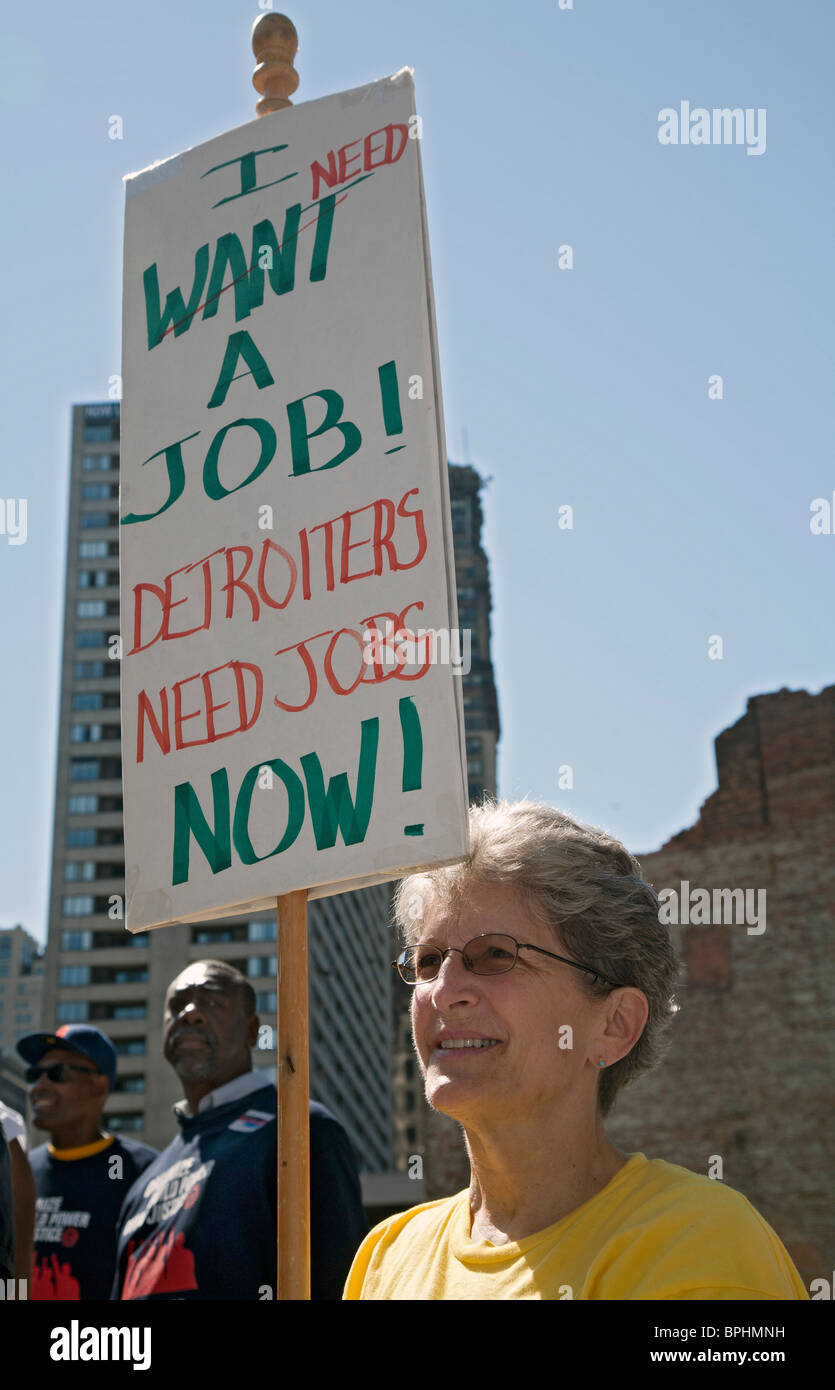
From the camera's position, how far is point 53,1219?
4781 millimetres

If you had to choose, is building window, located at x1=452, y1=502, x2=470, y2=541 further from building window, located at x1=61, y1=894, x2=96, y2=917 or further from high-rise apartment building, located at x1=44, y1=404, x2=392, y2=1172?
building window, located at x1=61, y1=894, x2=96, y2=917

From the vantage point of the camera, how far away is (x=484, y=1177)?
2266 mm

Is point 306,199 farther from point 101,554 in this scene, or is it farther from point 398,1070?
point 398,1070

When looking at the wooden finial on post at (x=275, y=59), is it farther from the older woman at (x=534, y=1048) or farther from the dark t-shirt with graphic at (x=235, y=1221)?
the dark t-shirt with graphic at (x=235, y=1221)

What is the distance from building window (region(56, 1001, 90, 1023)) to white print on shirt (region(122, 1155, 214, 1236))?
7717cm

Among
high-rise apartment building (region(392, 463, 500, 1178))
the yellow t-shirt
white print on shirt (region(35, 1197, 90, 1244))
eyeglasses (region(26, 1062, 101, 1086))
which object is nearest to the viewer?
the yellow t-shirt

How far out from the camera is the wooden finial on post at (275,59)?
2.76 metres

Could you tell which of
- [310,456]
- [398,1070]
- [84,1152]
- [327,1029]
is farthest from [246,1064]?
[398,1070]

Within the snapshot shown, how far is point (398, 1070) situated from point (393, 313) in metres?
114

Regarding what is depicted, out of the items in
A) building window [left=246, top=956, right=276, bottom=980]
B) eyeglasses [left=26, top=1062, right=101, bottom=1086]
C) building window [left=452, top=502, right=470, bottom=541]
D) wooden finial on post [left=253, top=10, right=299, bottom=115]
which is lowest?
eyeglasses [left=26, top=1062, right=101, bottom=1086]

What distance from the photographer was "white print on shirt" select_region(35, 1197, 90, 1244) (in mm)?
4711

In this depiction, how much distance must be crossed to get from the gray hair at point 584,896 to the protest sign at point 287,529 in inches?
7.5

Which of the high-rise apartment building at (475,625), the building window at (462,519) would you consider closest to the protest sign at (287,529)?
the high-rise apartment building at (475,625)

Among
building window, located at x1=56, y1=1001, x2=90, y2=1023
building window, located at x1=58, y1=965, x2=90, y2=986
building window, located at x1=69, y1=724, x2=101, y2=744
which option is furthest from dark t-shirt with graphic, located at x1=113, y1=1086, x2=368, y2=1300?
building window, located at x1=69, y1=724, x2=101, y2=744
